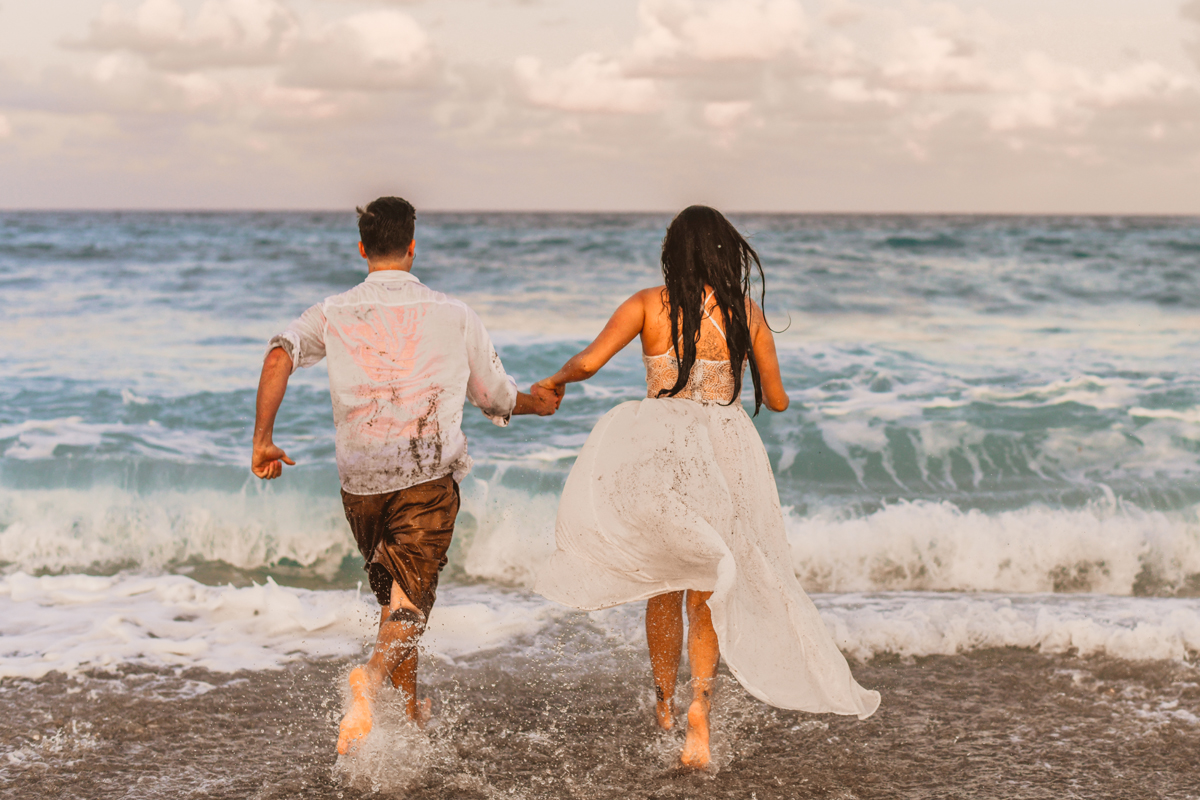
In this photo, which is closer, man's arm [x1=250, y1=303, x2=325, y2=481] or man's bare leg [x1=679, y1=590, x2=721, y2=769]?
man's arm [x1=250, y1=303, x2=325, y2=481]

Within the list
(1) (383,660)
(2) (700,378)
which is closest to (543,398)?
(2) (700,378)

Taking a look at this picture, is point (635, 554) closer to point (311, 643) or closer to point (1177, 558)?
point (311, 643)

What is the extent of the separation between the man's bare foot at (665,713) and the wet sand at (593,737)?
69 millimetres

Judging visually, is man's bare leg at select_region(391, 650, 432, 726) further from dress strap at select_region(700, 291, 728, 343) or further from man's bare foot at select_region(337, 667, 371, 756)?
dress strap at select_region(700, 291, 728, 343)

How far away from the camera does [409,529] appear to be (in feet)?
11.0

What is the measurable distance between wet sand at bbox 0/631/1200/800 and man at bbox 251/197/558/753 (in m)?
0.41

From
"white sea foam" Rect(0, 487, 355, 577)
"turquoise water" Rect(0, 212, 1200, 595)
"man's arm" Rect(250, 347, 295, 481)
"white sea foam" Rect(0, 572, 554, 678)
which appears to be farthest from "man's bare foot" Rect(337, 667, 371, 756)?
"white sea foam" Rect(0, 487, 355, 577)

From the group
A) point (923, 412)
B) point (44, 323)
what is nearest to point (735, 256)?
point (923, 412)

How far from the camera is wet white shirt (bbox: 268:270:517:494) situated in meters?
3.26

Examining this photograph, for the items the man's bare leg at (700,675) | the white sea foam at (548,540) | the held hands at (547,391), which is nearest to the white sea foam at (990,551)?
the white sea foam at (548,540)

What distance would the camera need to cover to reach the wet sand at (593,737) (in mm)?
3309

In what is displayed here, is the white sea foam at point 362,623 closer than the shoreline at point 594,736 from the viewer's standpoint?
No

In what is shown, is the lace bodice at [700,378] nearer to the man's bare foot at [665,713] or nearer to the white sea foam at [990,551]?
the man's bare foot at [665,713]

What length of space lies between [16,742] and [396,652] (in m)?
1.54
